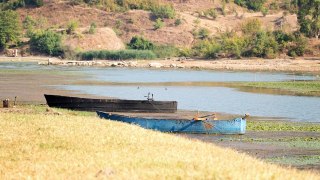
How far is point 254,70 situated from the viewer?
356ft

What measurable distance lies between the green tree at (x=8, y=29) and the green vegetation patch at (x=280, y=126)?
114m

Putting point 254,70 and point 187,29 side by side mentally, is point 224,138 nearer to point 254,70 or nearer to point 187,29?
point 254,70

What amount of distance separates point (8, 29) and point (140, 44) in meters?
26.5

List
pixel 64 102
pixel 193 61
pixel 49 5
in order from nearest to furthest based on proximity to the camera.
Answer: pixel 64 102, pixel 193 61, pixel 49 5

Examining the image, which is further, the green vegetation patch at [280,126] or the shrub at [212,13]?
the shrub at [212,13]

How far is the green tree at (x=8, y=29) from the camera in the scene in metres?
152

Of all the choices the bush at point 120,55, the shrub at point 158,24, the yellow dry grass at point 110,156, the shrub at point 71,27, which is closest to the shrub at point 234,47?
the bush at point 120,55

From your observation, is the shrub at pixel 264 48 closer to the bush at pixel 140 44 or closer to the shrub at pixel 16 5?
the bush at pixel 140 44

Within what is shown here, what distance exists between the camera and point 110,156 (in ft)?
77.9

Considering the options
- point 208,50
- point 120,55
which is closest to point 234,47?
point 208,50

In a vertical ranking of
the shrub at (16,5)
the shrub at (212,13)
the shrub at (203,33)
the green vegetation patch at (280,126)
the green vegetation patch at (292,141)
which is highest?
the shrub at (16,5)

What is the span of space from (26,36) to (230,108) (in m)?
115

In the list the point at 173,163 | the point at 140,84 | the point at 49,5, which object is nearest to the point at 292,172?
the point at 173,163

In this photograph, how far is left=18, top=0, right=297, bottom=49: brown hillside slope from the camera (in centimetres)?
16588
